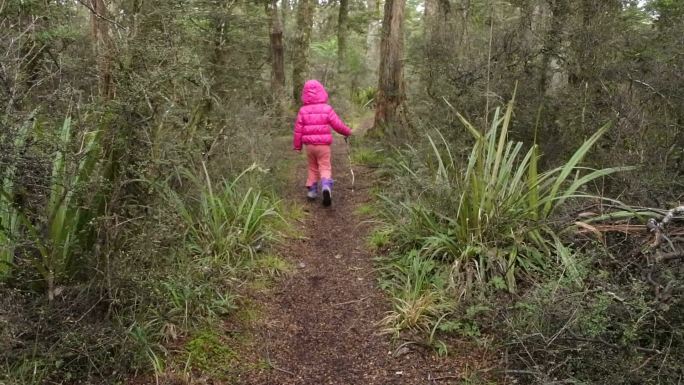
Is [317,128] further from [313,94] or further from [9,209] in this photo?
[9,209]

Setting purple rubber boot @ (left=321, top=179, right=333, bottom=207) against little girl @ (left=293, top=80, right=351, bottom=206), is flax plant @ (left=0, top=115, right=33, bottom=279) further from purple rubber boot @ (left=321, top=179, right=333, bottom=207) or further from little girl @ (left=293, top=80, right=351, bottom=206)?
little girl @ (left=293, top=80, right=351, bottom=206)

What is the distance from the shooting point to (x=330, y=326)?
13.6 feet

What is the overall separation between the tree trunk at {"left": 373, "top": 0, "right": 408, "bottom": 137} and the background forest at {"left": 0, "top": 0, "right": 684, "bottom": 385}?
2221 mm

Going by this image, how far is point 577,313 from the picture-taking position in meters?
3.17

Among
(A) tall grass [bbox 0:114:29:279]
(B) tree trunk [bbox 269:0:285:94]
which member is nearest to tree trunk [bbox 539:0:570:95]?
(A) tall grass [bbox 0:114:29:279]

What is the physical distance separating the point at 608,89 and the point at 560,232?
245 cm

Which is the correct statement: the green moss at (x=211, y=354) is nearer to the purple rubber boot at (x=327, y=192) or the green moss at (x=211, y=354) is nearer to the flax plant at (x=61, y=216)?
the flax plant at (x=61, y=216)

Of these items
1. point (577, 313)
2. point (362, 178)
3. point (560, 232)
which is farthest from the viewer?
point (362, 178)

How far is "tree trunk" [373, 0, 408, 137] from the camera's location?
964 centimetres

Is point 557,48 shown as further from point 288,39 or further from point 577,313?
point 288,39

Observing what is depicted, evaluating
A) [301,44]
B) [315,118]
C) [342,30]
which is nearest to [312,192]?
[315,118]

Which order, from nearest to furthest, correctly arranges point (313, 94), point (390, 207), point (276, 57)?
point (390, 207) → point (313, 94) → point (276, 57)

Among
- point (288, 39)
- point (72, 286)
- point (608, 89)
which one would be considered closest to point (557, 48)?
point (608, 89)

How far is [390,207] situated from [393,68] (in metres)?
4.28
